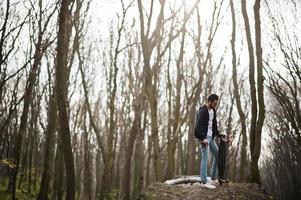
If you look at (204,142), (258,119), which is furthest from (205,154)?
(258,119)

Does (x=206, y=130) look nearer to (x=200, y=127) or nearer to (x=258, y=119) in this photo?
(x=200, y=127)

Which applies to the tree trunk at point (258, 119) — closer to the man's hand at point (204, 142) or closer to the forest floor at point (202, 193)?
the forest floor at point (202, 193)

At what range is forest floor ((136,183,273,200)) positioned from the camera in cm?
705

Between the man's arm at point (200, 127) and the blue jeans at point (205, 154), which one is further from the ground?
the man's arm at point (200, 127)

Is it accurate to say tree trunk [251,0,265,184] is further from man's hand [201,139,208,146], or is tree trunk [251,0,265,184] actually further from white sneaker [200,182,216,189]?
man's hand [201,139,208,146]

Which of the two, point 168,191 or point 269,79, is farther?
point 269,79

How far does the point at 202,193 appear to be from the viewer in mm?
7242

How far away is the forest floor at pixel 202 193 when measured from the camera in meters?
7.05

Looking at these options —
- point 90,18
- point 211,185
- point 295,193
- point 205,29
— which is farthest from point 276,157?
point 211,185

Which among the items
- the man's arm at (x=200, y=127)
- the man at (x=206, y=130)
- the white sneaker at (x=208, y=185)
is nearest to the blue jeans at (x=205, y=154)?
the man at (x=206, y=130)

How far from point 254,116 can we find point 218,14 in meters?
4.82

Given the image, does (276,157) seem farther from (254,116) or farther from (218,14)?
(254,116)

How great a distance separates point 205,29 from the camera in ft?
61.2

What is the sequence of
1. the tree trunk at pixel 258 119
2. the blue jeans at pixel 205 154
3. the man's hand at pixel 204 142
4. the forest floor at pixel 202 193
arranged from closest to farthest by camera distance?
the forest floor at pixel 202 193 → the man's hand at pixel 204 142 → the blue jeans at pixel 205 154 → the tree trunk at pixel 258 119
